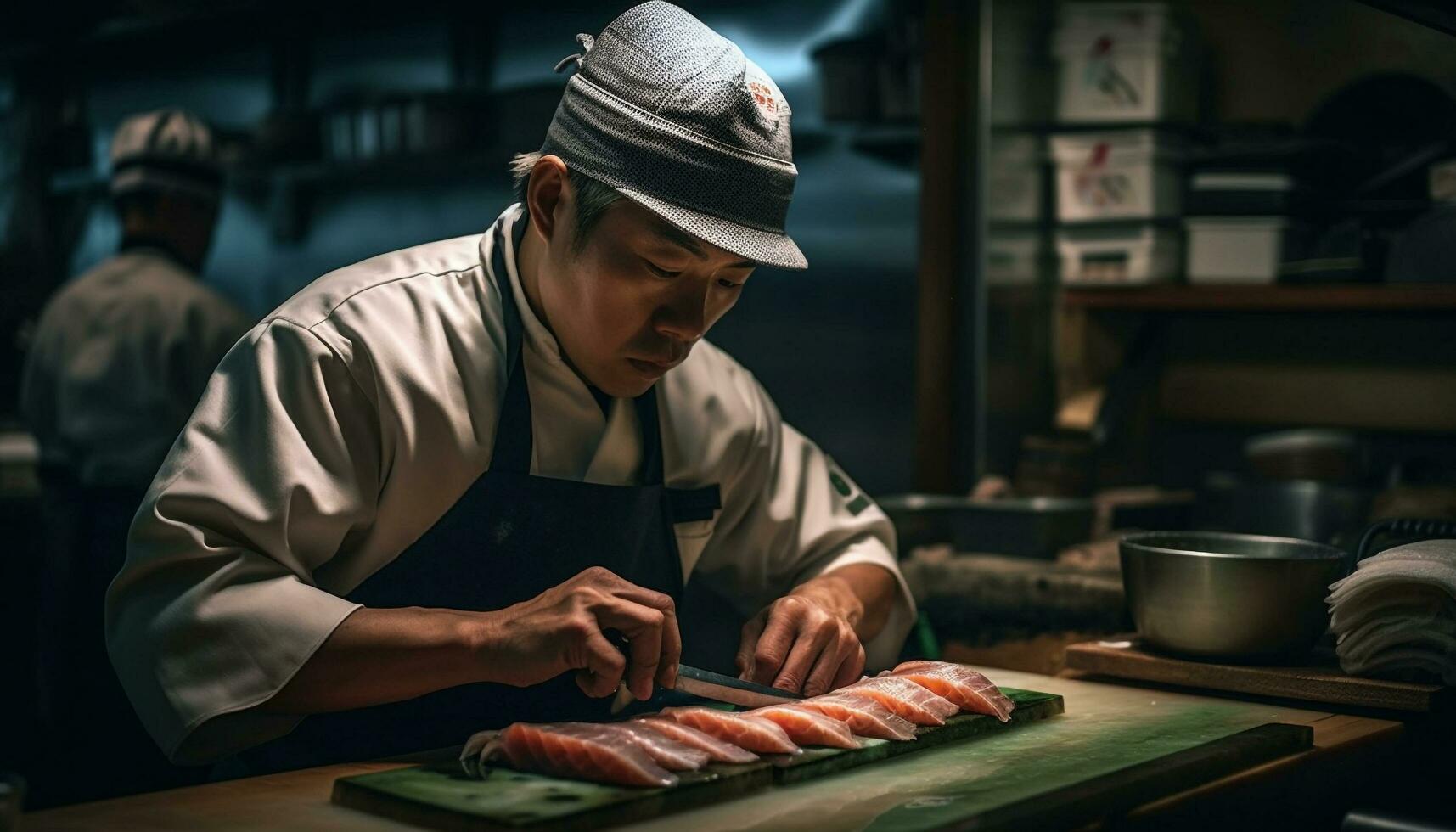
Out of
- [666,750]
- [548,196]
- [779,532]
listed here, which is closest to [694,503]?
[779,532]

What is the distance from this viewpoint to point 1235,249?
4.18 metres

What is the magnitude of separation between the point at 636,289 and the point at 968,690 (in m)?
0.67

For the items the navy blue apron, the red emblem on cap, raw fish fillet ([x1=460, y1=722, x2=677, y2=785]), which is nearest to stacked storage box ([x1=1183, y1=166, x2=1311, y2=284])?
the red emblem on cap

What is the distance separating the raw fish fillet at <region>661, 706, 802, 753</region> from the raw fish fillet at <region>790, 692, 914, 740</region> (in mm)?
93

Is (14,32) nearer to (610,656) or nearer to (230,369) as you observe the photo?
(230,369)

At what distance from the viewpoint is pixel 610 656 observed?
172 cm

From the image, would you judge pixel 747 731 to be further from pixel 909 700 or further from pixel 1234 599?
pixel 1234 599

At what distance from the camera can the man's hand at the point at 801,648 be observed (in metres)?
2.09

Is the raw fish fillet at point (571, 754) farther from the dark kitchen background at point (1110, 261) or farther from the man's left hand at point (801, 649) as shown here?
the dark kitchen background at point (1110, 261)

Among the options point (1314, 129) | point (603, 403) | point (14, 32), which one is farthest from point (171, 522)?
point (14, 32)

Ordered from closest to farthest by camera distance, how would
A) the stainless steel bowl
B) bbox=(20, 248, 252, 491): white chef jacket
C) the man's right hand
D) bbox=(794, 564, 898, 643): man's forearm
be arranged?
the man's right hand
the stainless steel bowl
bbox=(794, 564, 898, 643): man's forearm
bbox=(20, 248, 252, 491): white chef jacket

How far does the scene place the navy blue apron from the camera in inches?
79.8

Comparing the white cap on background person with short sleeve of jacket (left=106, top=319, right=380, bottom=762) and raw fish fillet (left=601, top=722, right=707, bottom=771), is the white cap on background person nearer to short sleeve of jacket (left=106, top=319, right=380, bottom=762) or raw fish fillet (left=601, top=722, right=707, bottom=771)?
short sleeve of jacket (left=106, top=319, right=380, bottom=762)

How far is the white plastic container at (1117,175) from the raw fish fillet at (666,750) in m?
3.08
